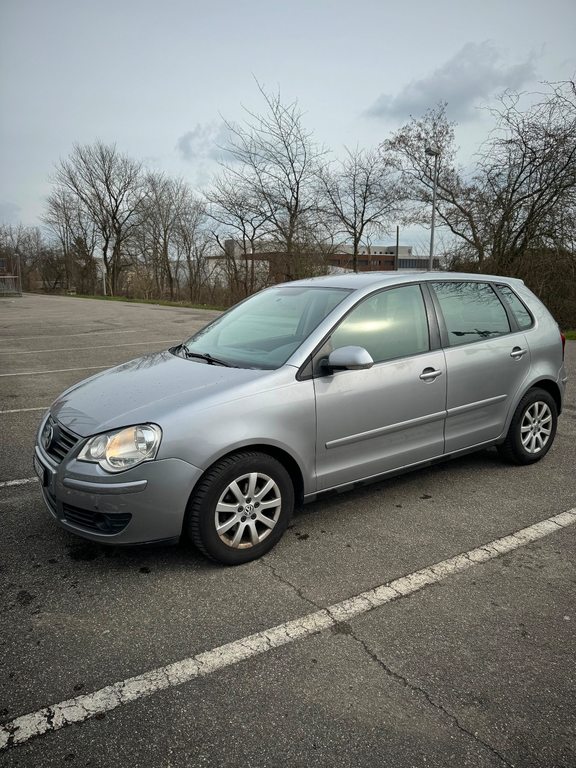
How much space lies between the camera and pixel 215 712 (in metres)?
2.02

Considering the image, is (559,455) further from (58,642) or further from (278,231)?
(278,231)

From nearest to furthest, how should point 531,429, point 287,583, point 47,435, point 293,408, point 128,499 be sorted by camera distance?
point 128,499 < point 287,583 < point 293,408 < point 47,435 < point 531,429

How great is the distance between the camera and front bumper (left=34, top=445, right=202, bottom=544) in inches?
108

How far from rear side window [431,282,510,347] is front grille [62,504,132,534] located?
2.51 m

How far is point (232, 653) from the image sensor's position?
92.0 inches

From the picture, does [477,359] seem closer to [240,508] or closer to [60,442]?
[240,508]

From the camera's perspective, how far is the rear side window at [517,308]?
4484mm

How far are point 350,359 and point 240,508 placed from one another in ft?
3.40

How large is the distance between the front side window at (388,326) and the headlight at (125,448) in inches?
48.4

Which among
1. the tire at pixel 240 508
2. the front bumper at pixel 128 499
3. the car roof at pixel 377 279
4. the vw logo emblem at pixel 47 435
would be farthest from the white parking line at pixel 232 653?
the car roof at pixel 377 279

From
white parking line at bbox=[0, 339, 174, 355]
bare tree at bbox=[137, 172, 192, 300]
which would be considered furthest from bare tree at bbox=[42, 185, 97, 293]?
white parking line at bbox=[0, 339, 174, 355]

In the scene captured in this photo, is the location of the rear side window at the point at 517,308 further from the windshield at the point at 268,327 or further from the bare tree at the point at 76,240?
the bare tree at the point at 76,240

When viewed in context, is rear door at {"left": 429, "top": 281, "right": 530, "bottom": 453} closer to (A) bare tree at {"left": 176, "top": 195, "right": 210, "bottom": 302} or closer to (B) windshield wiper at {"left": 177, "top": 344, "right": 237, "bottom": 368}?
(B) windshield wiper at {"left": 177, "top": 344, "right": 237, "bottom": 368}

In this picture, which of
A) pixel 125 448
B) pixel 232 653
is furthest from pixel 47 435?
pixel 232 653
